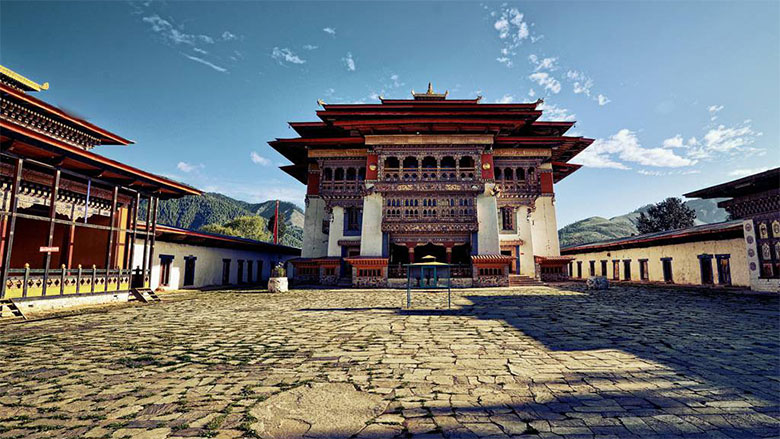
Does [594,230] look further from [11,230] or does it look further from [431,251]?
[11,230]

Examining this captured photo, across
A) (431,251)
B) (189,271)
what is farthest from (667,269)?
(189,271)

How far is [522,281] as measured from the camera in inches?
845

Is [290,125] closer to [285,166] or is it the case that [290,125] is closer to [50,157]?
[285,166]

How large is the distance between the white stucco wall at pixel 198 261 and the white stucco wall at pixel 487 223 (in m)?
17.8

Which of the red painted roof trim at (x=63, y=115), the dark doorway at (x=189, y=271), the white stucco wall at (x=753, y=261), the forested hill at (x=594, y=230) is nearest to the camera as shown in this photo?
the red painted roof trim at (x=63, y=115)

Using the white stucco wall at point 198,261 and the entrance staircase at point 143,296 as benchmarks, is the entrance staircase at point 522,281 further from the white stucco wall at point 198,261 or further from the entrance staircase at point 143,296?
the white stucco wall at point 198,261

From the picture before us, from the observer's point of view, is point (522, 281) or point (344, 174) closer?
point (522, 281)

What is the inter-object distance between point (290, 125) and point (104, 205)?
14911mm

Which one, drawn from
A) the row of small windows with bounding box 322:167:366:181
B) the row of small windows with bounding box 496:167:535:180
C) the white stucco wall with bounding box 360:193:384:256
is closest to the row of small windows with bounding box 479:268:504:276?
the white stucco wall with bounding box 360:193:384:256

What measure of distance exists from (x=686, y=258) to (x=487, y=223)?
12.0m

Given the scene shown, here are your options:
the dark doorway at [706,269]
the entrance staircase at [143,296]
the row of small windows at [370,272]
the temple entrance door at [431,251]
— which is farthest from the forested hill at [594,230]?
the entrance staircase at [143,296]

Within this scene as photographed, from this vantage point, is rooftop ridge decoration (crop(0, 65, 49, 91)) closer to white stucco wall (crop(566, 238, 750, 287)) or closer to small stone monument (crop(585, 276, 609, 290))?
small stone monument (crop(585, 276, 609, 290))

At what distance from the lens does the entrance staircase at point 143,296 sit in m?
13.3

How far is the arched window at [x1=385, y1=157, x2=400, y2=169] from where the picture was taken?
23891 mm
